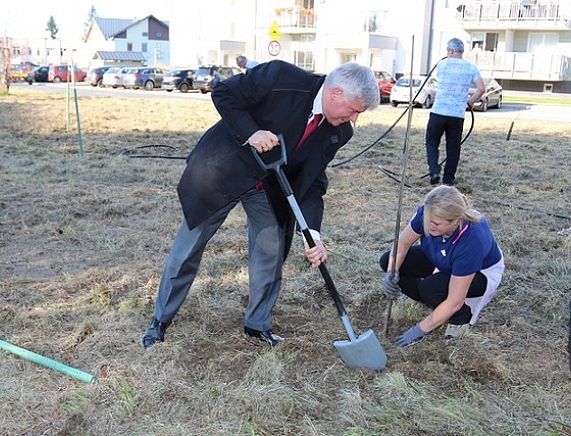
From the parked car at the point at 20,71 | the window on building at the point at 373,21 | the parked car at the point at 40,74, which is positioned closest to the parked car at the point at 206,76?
the window on building at the point at 373,21

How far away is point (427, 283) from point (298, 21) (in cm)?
3735

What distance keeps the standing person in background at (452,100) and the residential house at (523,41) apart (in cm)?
2398

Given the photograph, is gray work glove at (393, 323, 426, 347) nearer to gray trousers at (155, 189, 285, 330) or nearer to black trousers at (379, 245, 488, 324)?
black trousers at (379, 245, 488, 324)

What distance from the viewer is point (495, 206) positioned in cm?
607

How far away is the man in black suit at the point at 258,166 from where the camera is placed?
263 cm

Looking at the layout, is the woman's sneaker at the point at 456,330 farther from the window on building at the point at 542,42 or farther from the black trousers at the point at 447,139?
the window on building at the point at 542,42

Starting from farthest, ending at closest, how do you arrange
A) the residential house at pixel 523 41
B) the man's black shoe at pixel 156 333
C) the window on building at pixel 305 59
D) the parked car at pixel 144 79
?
the window on building at pixel 305 59 < the parked car at pixel 144 79 < the residential house at pixel 523 41 < the man's black shoe at pixel 156 333

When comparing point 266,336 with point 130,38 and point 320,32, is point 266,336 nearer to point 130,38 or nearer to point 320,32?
point 320,32

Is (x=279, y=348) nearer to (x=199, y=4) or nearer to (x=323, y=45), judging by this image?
(x=323, y=45)

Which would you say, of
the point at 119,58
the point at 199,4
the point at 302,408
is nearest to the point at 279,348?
the point at 302,408

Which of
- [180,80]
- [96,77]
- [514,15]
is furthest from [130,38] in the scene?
[514,15]

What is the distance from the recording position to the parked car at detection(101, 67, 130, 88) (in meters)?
30.5

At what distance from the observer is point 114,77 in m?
30.7

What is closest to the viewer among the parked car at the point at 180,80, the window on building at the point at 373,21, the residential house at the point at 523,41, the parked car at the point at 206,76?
the parked car at the point at 206,76
